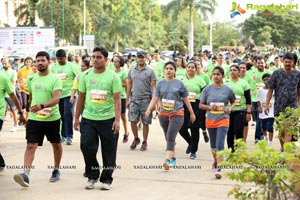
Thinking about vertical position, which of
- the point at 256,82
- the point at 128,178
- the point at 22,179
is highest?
the point at 256,82

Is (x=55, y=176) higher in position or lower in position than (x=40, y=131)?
lower

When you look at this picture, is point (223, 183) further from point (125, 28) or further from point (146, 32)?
point (146, 32)

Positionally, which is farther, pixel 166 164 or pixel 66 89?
pixel 66 89

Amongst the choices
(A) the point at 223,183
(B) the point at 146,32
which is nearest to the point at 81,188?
(A) the point at 223,183

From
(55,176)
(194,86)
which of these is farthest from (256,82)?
(55,176)

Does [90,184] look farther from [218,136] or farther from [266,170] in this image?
[266,170]

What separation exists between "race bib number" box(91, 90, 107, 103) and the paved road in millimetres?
1184

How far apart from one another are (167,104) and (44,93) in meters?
2.16

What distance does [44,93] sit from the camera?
8086mm

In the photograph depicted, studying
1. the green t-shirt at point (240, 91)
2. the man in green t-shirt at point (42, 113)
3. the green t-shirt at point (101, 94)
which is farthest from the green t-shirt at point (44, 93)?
the green t-shirt at point (240, 91)

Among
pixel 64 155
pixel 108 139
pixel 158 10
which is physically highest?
pixel 158 10

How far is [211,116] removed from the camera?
29.1ft

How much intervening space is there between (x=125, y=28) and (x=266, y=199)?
Answer: 53.2m

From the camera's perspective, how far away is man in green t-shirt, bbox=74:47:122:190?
25.2 feet
